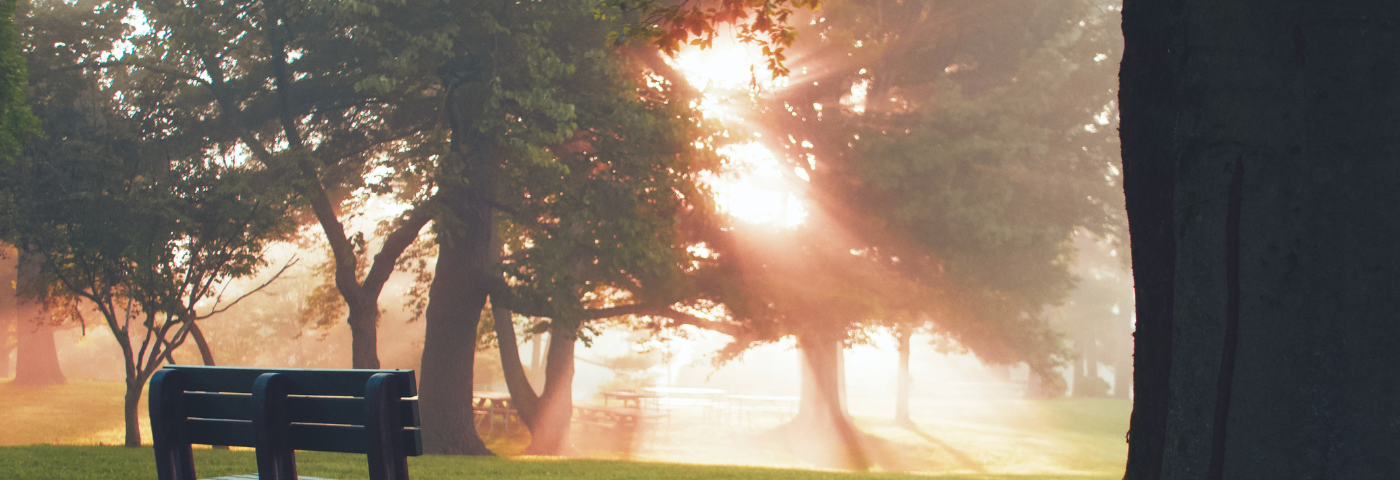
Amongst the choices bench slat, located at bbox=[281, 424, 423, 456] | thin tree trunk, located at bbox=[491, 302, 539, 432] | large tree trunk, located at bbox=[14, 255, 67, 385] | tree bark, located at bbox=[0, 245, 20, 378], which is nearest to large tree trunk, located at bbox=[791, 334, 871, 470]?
thin tree trunk, located at bbox=[491, 302, 539, 432]

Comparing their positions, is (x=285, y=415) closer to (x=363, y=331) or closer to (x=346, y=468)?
(x=346, y=468)

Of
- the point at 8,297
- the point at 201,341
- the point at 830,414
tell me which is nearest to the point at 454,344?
the point at 201,341

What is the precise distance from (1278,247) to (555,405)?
20695mm

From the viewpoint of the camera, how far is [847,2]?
19188 millimetres

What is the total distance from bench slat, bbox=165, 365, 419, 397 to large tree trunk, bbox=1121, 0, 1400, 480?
227 cm

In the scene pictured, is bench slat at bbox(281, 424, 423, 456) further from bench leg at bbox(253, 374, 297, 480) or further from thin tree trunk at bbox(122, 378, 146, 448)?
thin tree trunk at bbox(122, 378, 146, 448)

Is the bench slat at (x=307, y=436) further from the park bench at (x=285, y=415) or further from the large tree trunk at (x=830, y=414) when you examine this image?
the large tree trunk at (x=830, y=414)

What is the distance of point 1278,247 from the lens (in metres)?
2.55

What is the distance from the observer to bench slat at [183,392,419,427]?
2943 millimetres

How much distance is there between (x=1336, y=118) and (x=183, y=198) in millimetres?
14435

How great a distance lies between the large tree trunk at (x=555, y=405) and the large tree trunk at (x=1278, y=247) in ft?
62.8

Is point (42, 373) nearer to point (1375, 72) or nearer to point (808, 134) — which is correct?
point (808, 134)

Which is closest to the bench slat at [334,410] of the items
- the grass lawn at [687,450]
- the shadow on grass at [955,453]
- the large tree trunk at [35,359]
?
the grass lawn at [687,450]

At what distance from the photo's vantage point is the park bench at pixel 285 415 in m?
2.88
